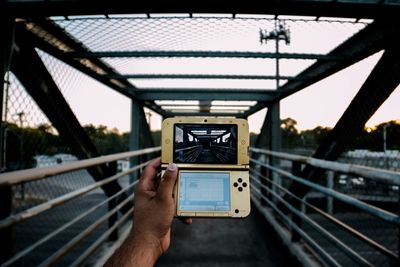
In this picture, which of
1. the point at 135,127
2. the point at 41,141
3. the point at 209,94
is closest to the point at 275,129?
the point at 209,94

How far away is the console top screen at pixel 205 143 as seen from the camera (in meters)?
1.16

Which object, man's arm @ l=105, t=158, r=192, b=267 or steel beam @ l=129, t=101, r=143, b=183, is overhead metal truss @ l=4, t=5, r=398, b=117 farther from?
man's arm @ l=105, t=158, r=192, b=267

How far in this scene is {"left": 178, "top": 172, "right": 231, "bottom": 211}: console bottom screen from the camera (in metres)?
1.11

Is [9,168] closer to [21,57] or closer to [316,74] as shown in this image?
[21,57]

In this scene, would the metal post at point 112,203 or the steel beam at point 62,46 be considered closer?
the steel beam at point 62,46

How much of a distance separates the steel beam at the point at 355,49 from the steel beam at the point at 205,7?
0.66 ft

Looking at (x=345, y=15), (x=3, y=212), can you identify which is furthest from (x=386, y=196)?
(x=3, y=212)

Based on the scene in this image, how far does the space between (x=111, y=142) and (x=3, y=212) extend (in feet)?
8.24

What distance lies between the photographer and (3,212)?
4.53ft

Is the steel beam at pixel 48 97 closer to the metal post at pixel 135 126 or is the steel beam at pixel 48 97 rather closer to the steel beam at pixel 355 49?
the metal post at pixel 135 126

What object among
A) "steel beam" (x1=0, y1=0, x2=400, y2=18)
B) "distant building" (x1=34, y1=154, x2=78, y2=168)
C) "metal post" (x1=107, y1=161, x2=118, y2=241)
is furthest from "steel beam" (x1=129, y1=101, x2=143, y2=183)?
"steel beam" (x1=0, y1=0, x2=400, y2=18)

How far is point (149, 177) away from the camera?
1.08 meters

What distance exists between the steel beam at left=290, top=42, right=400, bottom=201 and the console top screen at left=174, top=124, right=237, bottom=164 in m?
1.34

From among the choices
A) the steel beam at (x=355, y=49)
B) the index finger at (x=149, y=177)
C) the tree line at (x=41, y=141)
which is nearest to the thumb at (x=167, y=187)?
the index finger at (x=149, y=177)
